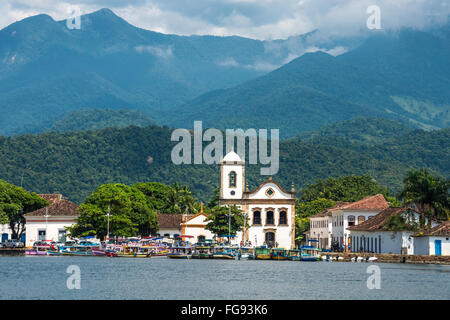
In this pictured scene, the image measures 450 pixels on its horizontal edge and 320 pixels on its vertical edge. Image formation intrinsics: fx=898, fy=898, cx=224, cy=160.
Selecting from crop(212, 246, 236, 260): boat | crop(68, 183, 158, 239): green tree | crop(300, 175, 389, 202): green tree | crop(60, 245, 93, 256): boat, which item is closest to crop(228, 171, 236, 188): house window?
crop(68, 183, 158, 239): green tree

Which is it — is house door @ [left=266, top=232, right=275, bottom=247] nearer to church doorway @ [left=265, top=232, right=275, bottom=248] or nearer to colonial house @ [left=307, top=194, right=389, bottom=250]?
church doorway @ [left=265, top=232, right=275, bottom=248]

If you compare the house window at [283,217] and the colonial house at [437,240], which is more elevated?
the house window at [283,217]

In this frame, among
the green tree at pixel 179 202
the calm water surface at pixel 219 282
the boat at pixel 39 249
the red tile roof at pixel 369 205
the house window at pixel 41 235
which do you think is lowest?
the calm water surface at pixel 219 282

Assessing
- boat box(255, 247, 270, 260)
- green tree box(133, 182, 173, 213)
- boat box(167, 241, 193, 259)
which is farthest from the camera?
green tree box(133, 182, 173, 213)

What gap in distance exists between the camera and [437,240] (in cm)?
8131

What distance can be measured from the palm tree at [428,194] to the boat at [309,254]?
14338 millimetres

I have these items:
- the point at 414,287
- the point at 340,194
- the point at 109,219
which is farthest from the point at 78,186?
the point at 414,287

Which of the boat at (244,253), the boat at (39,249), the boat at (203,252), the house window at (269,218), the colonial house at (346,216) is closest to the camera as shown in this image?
the boat at (244,253)

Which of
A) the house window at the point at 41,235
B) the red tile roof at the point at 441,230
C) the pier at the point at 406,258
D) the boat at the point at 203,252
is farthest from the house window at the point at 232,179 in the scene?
the red tile roof at the point at 441,230

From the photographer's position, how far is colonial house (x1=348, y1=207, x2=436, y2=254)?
86.4m

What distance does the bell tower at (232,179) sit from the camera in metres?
122

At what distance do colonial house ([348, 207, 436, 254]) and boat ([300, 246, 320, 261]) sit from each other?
4991 mm

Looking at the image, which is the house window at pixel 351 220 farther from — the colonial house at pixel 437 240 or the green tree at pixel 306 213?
the colonial house at pixel 437 240

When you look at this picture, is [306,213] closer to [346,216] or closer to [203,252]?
[346,216]
